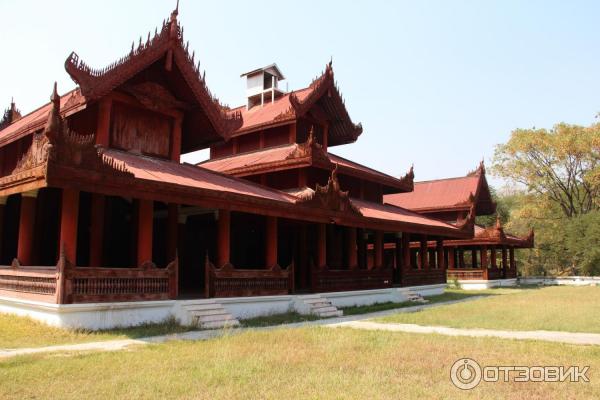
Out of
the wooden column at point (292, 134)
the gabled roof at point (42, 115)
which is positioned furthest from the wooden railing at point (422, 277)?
the gabled roof at point (42, 115)

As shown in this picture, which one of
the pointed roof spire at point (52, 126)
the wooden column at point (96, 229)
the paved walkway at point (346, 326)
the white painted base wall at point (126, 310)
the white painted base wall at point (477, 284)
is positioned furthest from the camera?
the white painted base wall at point (477, 284)

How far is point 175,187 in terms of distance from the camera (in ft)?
39.3

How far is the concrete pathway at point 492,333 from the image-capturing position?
10.9 metres

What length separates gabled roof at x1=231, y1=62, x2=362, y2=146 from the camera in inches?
861

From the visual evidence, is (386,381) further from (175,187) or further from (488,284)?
(488,284)

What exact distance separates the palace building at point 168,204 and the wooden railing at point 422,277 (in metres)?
0.09

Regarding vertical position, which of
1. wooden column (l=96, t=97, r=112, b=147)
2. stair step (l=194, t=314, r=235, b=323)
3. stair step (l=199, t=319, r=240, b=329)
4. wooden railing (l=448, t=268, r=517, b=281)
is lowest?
stair step (l=199, t=319, r=240, b=329)

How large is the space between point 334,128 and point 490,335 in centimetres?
1502

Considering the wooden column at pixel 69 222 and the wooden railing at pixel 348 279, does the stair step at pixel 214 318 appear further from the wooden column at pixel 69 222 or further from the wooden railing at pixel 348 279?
the wooden railing at pixel 348 279

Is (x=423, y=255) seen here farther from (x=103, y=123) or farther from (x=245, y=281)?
(x=103, y=123)

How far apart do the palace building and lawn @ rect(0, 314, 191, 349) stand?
293 mm

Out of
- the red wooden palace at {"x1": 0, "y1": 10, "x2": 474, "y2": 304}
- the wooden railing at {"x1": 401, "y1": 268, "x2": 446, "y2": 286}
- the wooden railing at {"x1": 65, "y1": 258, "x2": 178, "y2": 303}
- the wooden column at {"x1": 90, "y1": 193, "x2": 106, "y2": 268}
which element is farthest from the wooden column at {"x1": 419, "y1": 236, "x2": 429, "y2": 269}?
the wooden column at {"x1": 90, "y1": 193, "x2": 106, "y2": 268}

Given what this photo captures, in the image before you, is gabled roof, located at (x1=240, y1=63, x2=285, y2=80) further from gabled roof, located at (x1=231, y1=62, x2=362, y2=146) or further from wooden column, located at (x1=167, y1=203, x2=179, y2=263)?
wooden column, located at (x1=167, y1=203, x2=179, y2=263)

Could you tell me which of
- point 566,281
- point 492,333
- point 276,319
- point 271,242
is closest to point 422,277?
point 271,242
